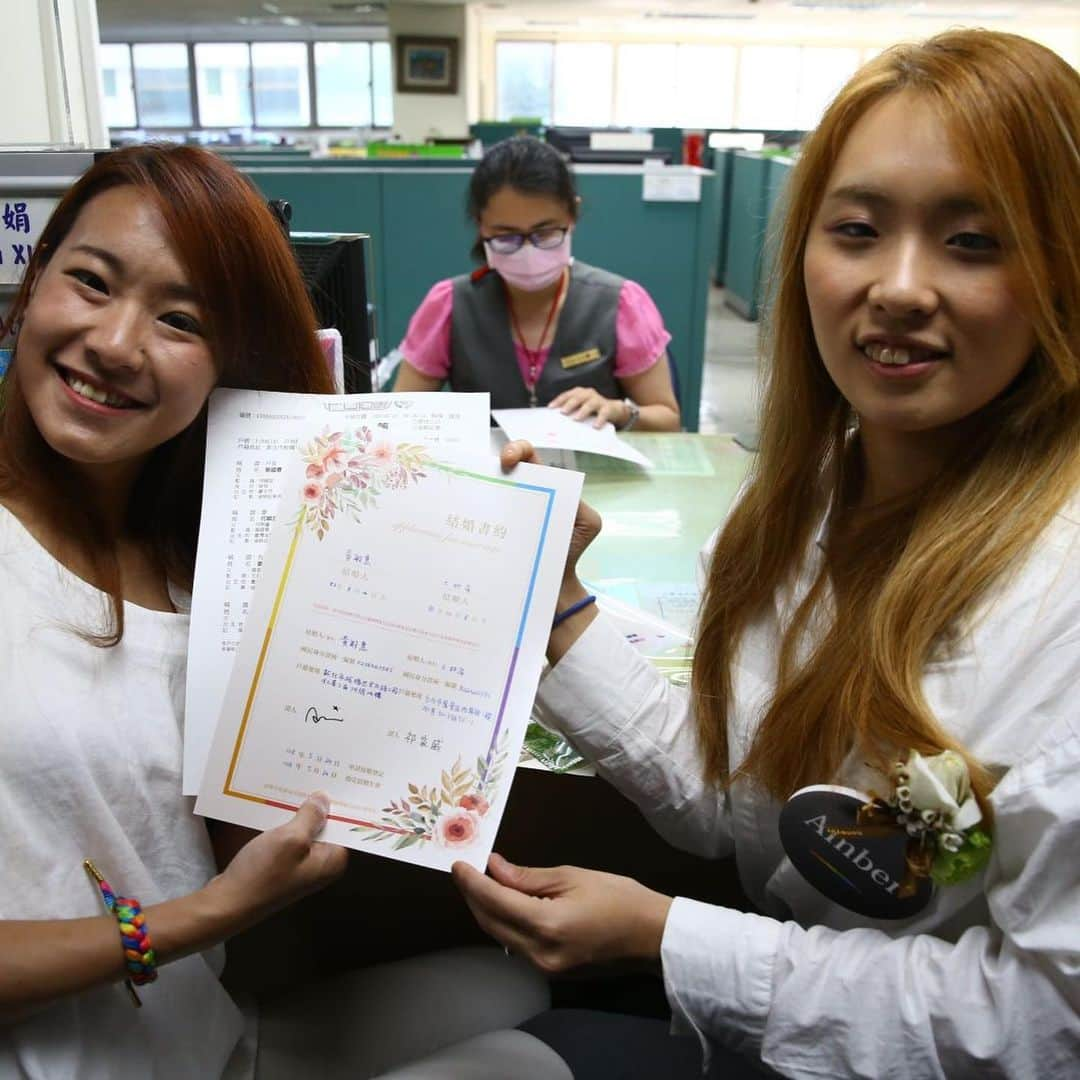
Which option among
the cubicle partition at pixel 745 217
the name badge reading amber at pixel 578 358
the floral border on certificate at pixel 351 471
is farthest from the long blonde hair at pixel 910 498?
the cubicle partition at pixel 745 217

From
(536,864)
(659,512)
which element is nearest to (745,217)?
(659,512)

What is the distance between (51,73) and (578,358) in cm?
124

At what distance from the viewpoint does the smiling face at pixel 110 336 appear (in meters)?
0.81

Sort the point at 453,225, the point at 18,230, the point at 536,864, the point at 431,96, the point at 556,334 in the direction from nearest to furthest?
the point at 18,230 < the point at 536,864 < the point at 556,334 < the point at 453,225 < the point at 431,96

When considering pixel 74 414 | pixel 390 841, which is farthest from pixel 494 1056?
pixel 74 414

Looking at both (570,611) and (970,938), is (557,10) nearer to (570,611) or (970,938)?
(570,611)

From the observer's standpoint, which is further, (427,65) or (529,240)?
(427,65)

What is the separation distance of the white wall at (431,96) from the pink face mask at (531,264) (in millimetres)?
8131

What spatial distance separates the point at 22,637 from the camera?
30.7 inches

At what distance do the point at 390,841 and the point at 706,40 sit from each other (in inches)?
611

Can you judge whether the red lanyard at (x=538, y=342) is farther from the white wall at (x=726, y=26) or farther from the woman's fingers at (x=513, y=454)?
the white wall at (x=726, y=26)

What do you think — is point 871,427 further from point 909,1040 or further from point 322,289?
point 322,289

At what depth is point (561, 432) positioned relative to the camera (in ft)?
5.66

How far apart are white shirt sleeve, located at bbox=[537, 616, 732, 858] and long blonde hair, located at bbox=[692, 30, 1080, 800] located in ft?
0.10
